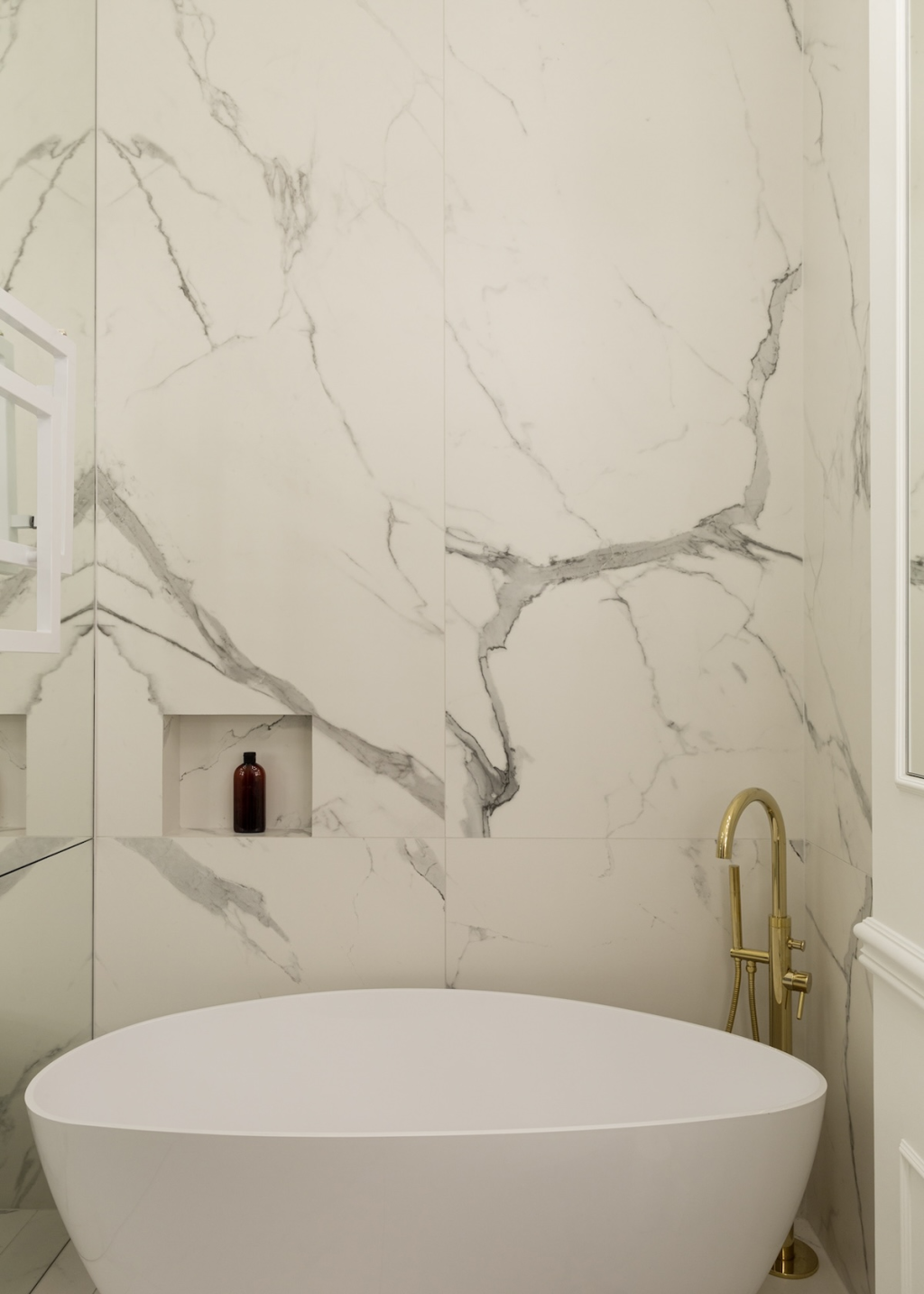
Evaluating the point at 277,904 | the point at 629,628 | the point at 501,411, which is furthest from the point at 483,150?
the point at 277,904

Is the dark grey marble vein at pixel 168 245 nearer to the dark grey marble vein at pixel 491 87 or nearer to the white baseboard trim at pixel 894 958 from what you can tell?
the dark grey marble vein at pixel 491 87

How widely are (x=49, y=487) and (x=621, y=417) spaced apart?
118cm

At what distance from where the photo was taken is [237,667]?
205 cm

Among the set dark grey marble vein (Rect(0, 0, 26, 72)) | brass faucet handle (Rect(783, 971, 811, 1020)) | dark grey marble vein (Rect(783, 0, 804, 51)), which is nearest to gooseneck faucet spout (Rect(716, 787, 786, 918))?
brass faucet handle (Rect(783, 971, 811, 1020))

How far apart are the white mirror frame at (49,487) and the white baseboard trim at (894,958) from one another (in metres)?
1.24

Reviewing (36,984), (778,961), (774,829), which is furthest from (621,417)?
(36,984)

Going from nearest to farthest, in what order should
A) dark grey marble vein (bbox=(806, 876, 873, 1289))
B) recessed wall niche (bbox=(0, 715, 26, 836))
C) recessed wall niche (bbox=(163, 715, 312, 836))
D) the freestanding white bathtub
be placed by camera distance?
the freestanding white bathtub → dark grey marble vein (bbox=(806, 876, 873, 1289)) → recessed wall niche (bbox=(0, 715, 26, 836)) → recessed wall niche (bbox=(163, 715, 312, 836))

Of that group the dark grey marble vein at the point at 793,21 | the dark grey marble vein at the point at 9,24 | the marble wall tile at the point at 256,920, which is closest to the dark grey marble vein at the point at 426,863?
the marble wall tile at the point at 256,920

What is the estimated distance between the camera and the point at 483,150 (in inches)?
79.9

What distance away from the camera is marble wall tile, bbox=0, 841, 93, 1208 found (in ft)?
5.49

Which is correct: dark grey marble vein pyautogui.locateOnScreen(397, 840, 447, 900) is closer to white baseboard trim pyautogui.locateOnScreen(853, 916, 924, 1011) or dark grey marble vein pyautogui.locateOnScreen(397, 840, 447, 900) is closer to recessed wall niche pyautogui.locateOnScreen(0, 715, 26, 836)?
recessed wall niche pyautogui.locateOnScreen(0, 715, 26, 836)

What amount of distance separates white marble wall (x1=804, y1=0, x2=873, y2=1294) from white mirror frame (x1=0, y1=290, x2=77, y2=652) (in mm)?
1419

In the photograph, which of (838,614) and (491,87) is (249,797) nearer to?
(838,614)

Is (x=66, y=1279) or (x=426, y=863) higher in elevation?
(x=426, y=863)
